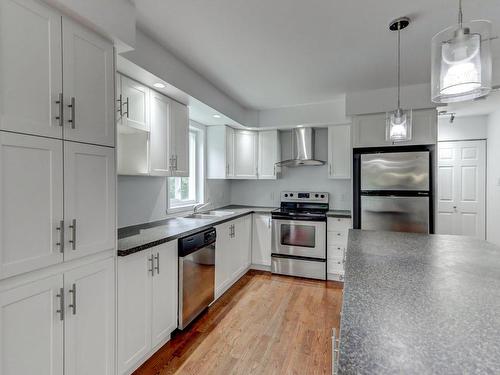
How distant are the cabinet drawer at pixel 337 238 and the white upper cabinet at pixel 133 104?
2.70m

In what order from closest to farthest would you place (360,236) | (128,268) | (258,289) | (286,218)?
1. (128,268)
2. (360,236)
3. (258,289)
4. (286,218)

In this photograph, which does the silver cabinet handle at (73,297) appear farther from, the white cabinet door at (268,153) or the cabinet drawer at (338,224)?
the white cabinet door at (268,153)

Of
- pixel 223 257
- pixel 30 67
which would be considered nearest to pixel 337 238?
pixel 223 257

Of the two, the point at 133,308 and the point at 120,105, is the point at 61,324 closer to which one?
the point at 133,308

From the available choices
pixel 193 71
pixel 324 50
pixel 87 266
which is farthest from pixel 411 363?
pixel 193 71

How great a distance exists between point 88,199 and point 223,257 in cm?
194

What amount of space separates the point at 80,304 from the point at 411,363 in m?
1.59

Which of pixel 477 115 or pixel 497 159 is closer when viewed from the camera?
pixel 497 159

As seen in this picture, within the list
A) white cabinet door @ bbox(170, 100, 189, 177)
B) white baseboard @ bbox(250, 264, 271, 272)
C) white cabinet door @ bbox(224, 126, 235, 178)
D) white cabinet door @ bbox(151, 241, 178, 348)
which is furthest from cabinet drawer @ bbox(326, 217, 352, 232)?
white cabinet door @ bbox(151, 241, 178, 348)

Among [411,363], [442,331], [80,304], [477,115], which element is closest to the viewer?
[411,363]

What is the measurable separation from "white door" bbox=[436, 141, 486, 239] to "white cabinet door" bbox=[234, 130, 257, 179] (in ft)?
10.00

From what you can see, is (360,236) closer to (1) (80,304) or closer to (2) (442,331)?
(2) (442,331)

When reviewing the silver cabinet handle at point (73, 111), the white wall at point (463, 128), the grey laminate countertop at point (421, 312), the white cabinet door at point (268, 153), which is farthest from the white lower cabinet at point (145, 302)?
the white wall at point (463, 128)

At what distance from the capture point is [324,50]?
237 cm
